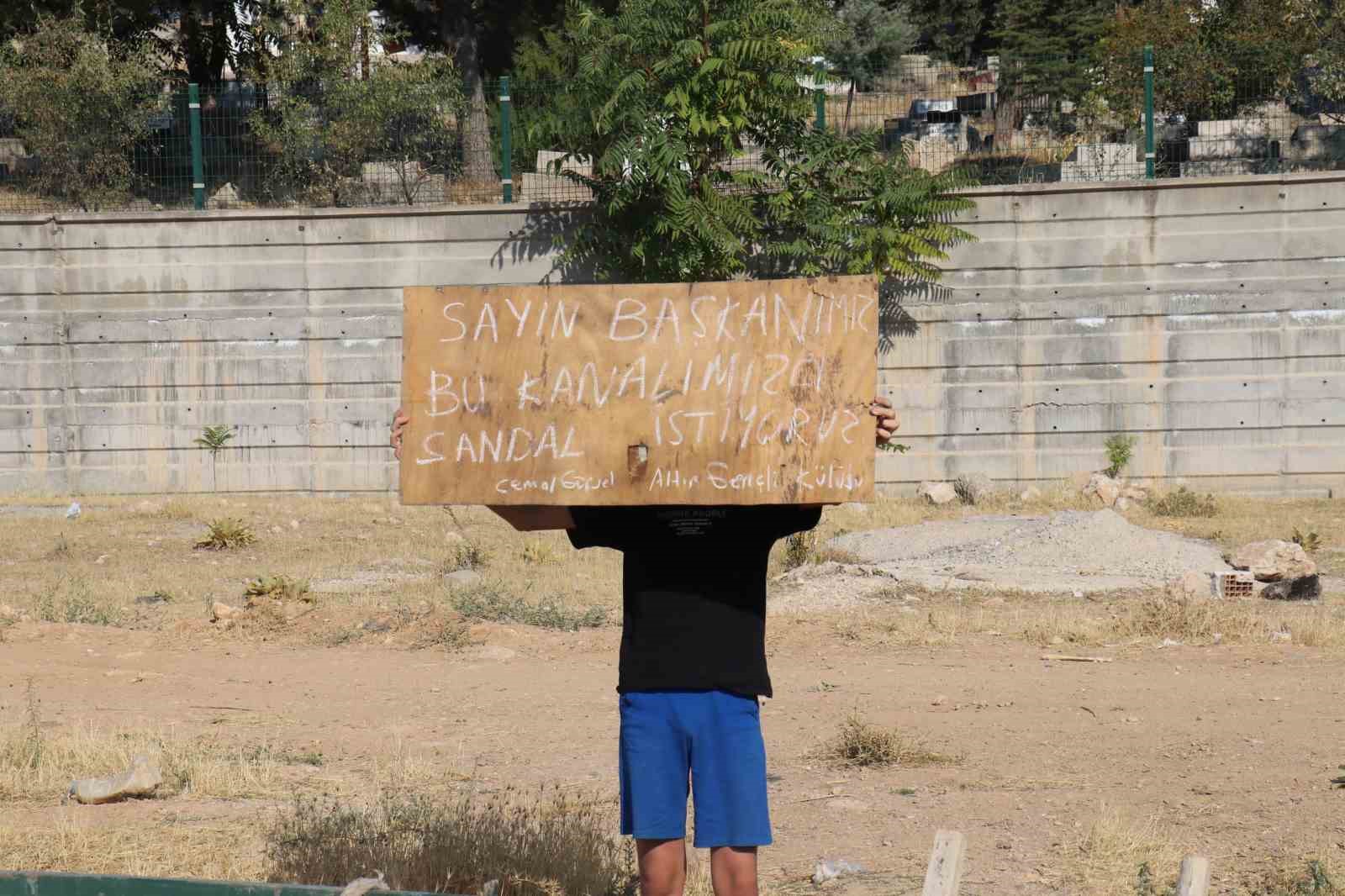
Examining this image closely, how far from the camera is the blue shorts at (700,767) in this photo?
3969mm

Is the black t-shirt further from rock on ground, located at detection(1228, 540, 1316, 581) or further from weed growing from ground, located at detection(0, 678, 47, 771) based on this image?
rock on ground, located at detection(1228, 540, 1316, 581)

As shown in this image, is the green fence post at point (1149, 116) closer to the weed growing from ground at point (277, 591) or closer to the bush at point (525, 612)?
the bush at point (525, 612)

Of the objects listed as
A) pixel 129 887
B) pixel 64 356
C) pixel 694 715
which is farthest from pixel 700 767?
pixel 64 356

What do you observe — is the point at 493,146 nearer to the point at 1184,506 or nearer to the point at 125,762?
the point at 1184,506

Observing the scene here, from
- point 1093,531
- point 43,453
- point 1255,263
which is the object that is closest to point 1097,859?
point 1093,531

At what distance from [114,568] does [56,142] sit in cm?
760

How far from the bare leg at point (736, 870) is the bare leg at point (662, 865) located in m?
0.11

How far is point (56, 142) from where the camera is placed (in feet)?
61.4

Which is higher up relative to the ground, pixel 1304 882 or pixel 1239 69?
pixel 1239 69

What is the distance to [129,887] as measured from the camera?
3916mm

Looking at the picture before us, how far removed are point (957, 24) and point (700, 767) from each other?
46.0m

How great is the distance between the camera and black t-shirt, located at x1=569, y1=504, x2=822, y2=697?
4.00 metres

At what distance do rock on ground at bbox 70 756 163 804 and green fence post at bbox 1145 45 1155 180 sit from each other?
14.1 metres

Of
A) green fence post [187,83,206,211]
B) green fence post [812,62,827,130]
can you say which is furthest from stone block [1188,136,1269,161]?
green fence post [187,83,206,211]
